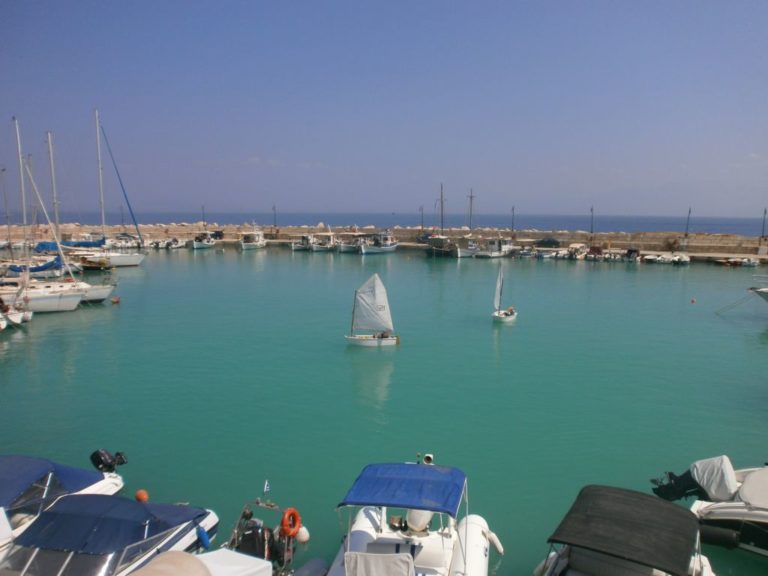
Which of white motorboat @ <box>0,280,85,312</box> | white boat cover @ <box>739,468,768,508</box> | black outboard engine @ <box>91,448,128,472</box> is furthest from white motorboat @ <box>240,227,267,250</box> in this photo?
white boat cover @ <box>739,468,768,508</box>

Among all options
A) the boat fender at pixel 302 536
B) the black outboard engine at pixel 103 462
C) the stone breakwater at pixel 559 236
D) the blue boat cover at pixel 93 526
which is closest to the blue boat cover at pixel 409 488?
the boat fender at pixel 302 536

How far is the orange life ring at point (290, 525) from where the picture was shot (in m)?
11.1

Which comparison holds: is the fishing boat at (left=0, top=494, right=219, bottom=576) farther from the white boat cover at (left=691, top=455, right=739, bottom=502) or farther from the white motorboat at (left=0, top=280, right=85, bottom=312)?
the white motorboat at (left=0, top=280, right=85, bottom=312)

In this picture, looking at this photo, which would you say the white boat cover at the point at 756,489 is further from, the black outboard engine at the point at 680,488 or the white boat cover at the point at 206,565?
the white boat cover at the point at 206,565

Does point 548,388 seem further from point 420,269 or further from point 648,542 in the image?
point 420,269

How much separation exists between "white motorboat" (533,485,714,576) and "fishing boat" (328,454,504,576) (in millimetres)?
1530

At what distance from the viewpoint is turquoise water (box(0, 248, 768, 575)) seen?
15336mm

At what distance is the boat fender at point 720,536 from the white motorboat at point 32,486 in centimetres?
1377

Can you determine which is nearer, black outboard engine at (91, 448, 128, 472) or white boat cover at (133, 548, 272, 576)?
white boat cover at (133, 548, 272, 576)

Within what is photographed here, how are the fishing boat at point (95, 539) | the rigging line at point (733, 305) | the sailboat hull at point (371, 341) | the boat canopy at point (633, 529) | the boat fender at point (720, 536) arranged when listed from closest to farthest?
the boat canopy at point (633, 529) < the fishing boat at point (95, 539) < the boat fender at point (720, 536) < the sailboat hull at point (371, 341) < the rigging line at point (733, 305)

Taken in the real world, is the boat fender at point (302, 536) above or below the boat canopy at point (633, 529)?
below

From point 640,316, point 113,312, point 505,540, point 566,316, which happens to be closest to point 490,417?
point 505,540

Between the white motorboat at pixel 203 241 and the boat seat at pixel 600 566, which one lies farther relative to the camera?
the white motorboat at pixel 203 241

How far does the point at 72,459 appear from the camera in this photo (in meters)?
16.7
